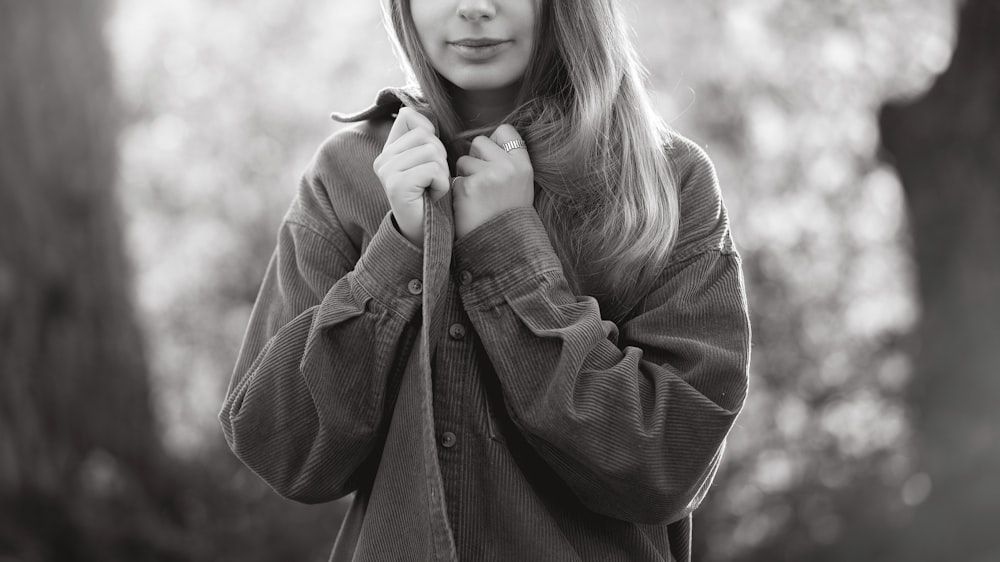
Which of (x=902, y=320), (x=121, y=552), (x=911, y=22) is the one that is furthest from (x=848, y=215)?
(x=121, y=552)

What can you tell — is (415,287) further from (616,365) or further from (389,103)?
(389,103)

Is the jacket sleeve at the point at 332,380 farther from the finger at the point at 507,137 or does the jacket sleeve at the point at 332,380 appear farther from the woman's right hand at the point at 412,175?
the finger at the point at 507,137

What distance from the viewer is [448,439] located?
1.70 metres

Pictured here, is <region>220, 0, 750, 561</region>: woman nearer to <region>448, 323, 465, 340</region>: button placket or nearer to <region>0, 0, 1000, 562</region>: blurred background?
<region>448, 323, 465, 340</region>: button placket

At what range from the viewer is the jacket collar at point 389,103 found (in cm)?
196

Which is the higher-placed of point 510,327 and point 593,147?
point 593,147

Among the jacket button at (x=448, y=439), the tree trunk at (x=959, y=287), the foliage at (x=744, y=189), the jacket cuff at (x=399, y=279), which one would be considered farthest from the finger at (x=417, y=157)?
the tree trunk at (x=959, y=287)

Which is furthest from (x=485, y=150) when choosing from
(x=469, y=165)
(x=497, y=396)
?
(x=497, y=396)

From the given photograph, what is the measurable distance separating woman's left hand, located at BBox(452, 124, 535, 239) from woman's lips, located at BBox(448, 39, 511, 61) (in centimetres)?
15

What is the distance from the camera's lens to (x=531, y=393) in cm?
166

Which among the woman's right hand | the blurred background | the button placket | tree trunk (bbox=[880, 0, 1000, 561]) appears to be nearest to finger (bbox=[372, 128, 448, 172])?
the woman's right hand

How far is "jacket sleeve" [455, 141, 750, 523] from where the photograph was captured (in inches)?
63.6

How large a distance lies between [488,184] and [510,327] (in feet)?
0.84

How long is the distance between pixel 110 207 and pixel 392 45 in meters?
3.45
